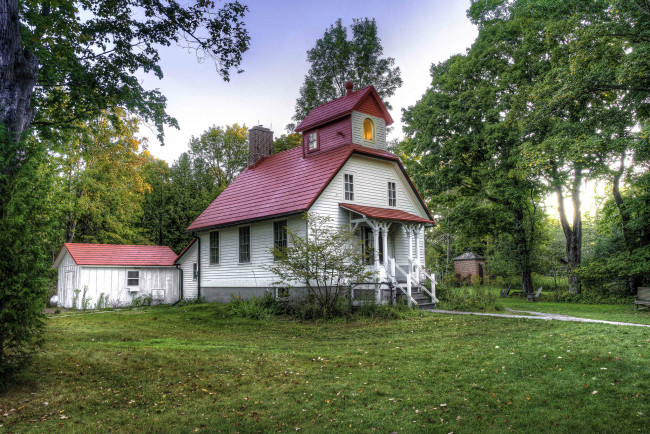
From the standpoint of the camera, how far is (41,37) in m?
9.91

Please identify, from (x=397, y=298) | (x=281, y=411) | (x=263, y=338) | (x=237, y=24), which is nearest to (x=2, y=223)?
(x=281, y=411)

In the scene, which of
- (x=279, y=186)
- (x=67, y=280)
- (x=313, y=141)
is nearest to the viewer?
(x=279, y=186)

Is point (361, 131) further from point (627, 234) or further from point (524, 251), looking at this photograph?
point (627, 234)

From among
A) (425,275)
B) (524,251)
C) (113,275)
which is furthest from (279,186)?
(524,251)

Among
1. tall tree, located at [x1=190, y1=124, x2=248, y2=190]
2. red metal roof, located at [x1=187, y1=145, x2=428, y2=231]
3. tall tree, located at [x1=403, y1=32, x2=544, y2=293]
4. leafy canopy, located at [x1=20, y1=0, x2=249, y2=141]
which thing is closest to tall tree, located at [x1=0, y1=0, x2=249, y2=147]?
leafy canopy, located at [x1=20, y1=0, x2=249, y2=141]

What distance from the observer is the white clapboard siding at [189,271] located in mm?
23509

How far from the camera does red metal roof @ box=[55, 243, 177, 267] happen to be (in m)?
23.0

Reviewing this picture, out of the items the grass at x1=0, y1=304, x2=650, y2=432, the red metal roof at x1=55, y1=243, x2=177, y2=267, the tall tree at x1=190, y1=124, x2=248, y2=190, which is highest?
the tall tree at x1=190, y1=124, x2=248, y2=190

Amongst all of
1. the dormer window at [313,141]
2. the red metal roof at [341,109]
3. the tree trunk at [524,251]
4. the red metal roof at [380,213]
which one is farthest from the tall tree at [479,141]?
the dormer window at [313,141]

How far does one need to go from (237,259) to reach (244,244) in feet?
2.68

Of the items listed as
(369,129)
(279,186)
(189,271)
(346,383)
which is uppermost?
(369,129)

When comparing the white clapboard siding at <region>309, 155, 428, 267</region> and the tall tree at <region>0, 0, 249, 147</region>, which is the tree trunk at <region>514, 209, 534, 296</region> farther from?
the tall tree at <region>0, 0, 249, 147</region>

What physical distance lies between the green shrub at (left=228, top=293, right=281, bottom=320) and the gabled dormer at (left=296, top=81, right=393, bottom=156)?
746 cm

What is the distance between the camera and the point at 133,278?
2423 centimetres
